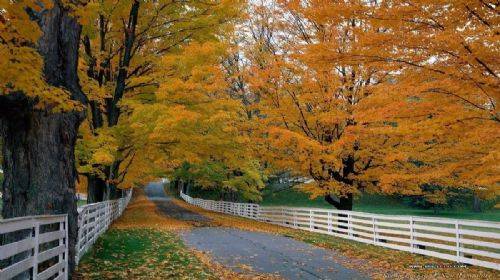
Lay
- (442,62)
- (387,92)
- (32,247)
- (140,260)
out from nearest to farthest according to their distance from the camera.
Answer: (32,247), (442,62), (140,260), (387,92)

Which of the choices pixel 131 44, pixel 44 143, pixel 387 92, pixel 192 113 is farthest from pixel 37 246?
pixel 131 44

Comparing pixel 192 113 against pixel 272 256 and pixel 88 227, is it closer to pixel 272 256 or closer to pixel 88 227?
pixel 88 227

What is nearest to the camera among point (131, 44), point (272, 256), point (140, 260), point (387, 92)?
point (140, 260)

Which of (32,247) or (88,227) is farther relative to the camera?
(88,227)

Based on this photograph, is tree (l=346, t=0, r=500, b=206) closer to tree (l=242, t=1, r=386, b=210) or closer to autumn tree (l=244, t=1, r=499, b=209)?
autumn tree (l=244, t=1, r=499, b=209)

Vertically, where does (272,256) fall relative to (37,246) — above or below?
below

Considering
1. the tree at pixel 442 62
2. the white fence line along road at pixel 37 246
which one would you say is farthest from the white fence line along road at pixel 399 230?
the white fence line along road at pixel 37 246

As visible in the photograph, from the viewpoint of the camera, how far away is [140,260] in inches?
421

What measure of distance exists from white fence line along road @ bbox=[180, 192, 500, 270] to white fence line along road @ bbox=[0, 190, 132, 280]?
8.70 m

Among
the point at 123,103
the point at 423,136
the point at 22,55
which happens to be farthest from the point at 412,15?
the point at 123,103

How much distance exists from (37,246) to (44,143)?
8.95 ft

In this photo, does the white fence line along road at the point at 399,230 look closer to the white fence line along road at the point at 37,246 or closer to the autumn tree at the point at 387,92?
the autumn tree at the point at 387,92

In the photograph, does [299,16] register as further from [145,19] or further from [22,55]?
[22,55]

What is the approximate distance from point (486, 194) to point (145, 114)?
13.5 meters
